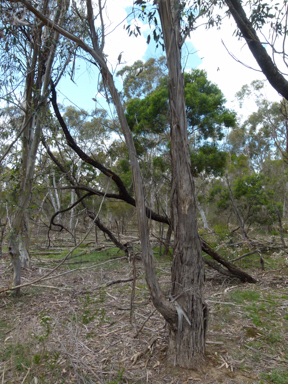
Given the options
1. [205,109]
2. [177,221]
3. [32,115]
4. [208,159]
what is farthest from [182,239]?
[205,109]

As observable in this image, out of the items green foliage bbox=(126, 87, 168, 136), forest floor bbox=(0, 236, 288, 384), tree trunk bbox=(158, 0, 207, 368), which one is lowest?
forest floor bbox=(0, 236, 288, 384)

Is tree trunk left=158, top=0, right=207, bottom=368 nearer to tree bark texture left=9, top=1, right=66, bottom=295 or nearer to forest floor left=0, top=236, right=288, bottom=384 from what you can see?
forest floor left=0, top=236, right=288, bottom=384

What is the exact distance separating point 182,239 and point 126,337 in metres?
1.75

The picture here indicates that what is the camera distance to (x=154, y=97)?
12805 mm

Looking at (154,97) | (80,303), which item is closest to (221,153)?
(154,97)

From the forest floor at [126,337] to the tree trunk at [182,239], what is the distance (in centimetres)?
26

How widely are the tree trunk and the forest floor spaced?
0.26m

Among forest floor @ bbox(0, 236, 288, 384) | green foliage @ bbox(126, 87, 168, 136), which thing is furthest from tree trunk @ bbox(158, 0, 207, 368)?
green foliage @ bbox(126, 87, 168, 136)

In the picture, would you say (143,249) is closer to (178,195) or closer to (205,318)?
(178,195)

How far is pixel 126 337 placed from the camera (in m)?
4.07

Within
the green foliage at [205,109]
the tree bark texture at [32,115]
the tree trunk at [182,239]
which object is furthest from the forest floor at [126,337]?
the green foliage at [205,109]

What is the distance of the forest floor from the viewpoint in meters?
3.14

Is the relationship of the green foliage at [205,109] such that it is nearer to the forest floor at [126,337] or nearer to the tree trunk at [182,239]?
the forest floor at [126,337]

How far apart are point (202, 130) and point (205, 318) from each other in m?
10.9
